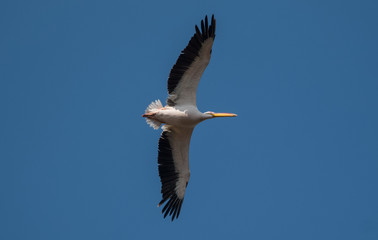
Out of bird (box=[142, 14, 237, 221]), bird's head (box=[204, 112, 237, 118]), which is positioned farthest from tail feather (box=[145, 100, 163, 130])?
bird's head (box=[204, 112, 237, 118])

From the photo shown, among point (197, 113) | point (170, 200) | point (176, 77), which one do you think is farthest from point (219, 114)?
point (170, 200)

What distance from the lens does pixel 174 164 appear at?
1262 centimetres

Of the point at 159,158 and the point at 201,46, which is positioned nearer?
the point at 201,46

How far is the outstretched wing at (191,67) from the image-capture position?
453 inches

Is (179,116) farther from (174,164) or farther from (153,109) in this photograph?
(174,164)

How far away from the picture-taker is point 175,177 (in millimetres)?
12594

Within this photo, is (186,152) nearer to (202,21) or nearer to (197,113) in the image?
(197,113)

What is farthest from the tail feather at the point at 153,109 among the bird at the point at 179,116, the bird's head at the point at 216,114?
the bird's head at the point at 216,114

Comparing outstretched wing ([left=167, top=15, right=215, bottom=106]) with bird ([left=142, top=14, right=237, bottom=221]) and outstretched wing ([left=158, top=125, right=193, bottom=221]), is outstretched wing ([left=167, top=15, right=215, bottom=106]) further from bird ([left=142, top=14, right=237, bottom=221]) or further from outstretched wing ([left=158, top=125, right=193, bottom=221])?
outstretched wing ([left=158, top=125, right=193, bottom=221])

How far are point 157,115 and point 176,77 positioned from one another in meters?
0.97

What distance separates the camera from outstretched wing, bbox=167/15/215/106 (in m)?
11.5

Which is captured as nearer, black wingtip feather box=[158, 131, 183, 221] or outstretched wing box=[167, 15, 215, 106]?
outstretched wing box=[167, 15, 215, 106]

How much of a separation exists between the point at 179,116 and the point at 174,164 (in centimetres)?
125

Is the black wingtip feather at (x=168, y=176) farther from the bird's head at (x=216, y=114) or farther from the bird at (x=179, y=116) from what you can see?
the bird's head at (x=216, y=114)
